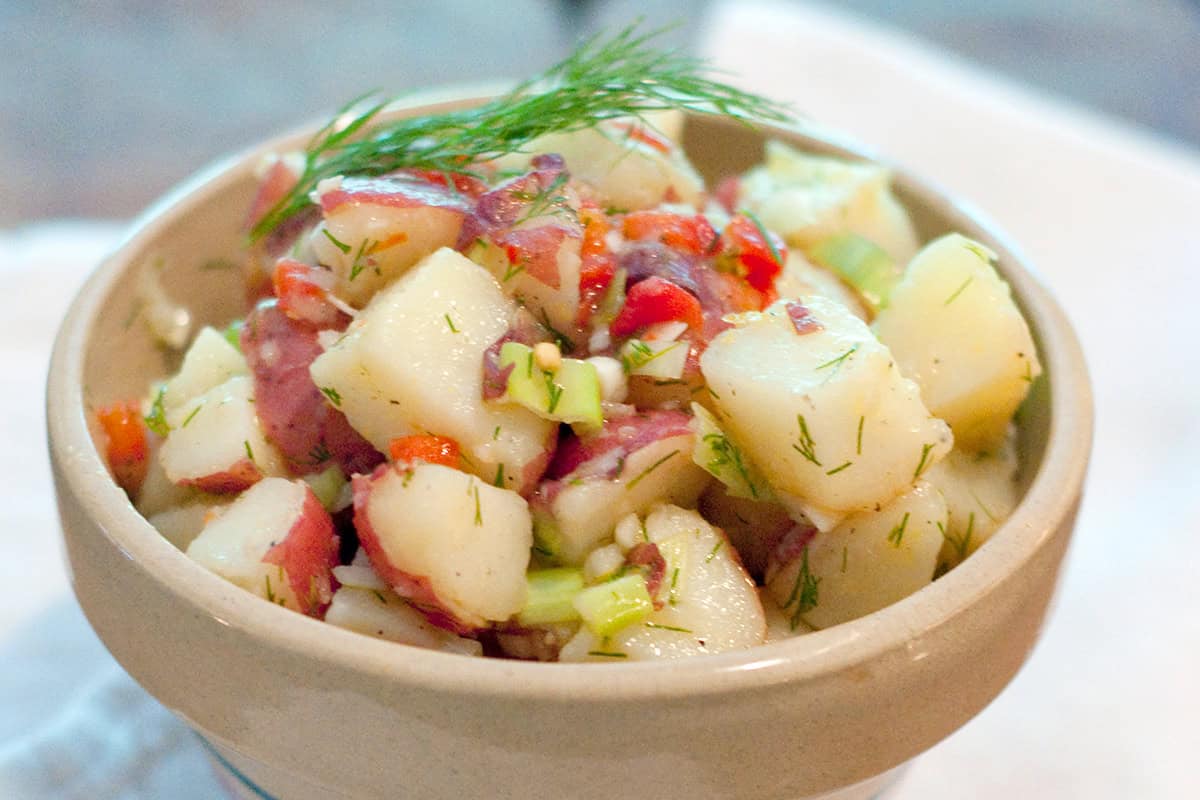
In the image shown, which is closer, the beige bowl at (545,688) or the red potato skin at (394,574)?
the beige bowl at (545,688)

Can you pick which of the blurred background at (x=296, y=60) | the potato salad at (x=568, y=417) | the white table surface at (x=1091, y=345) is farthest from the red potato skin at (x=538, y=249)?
the blurred background at (x=296, y=60)

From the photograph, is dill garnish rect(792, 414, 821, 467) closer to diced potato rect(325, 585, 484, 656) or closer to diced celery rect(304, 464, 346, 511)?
diced potato rect(325, 585, 484, 656)

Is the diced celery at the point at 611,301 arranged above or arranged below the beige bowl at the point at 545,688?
above

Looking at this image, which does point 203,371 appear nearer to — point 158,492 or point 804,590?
point 158,492

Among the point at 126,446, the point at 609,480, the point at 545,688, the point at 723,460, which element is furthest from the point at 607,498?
the point at 126,446

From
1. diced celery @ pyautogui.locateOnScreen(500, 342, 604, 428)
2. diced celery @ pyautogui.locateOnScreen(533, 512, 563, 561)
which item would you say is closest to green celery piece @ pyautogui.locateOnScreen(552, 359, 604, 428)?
diced celery @ pyautogui.locateOnScreen(500, 342, 604, 428)

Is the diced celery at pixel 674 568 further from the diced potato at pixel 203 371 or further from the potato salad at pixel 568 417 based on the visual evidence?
the diced potato at pixel 203 371
